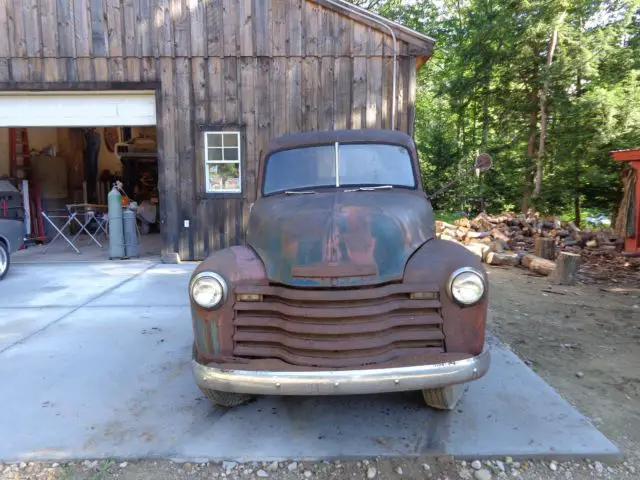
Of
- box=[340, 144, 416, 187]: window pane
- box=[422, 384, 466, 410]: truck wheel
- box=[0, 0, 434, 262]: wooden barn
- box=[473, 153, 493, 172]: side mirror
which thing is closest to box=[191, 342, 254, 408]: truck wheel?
box=[422, 384, 466, 410]: truck wheel

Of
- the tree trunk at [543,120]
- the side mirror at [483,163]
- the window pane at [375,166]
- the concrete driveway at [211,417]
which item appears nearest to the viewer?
the concrete driveway at [211,417]

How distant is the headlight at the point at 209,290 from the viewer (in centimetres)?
274

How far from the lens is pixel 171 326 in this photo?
5.28m

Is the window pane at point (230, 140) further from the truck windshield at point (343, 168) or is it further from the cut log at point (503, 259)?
the cut log at point (503, 259)

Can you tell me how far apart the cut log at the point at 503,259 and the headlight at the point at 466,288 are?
7.06 meters

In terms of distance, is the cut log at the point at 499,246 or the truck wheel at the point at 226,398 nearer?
the truck wheel at the point at 226,398

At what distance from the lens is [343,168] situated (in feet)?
13.1

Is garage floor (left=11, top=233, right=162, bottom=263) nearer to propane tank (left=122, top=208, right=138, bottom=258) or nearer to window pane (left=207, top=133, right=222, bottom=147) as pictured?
propane tank (left=122, top=208, right=138, bottom=258)

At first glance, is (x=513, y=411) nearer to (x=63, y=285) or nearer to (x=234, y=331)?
(x=234, y=331)

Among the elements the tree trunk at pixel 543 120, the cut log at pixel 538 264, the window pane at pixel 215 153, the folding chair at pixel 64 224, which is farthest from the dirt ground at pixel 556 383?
the tree trunk at pixel 543 120

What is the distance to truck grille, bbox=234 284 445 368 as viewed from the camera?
2607 millimetres

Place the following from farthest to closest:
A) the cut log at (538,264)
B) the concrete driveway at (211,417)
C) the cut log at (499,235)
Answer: the cut log at (499,235) → the cut log at (538,264) → the concrete driveway at (211,417)

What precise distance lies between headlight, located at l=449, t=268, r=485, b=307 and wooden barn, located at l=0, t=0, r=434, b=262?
21.8 ft

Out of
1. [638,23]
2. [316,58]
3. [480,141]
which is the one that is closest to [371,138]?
[316,58]
